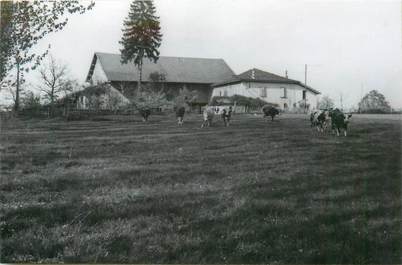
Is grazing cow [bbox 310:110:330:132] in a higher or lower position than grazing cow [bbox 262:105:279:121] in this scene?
lower

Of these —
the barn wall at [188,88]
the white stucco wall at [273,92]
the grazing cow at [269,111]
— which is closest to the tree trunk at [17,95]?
the white stucco wall at [273,92]

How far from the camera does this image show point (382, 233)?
690 centimetres

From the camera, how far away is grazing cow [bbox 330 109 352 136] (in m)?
11.5

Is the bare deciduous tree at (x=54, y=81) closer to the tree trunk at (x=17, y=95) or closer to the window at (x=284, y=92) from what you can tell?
the tree trunk at (x=17, y=95)

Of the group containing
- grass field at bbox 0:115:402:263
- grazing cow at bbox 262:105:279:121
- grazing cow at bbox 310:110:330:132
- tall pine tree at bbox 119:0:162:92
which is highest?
tall pine tree at bbox 119:0:162:92

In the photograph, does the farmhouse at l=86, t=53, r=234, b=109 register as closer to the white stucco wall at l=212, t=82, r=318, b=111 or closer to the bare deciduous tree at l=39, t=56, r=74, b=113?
the bare deciduous tree at l=39, t=56, r=74, b=113

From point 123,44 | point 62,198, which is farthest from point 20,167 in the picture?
point 123,44

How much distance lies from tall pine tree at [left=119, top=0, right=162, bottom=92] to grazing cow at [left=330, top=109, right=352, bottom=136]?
4.79 m

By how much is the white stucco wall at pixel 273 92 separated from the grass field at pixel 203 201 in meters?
3.02

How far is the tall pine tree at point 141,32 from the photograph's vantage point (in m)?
8.64

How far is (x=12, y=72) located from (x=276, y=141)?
5.87 meters

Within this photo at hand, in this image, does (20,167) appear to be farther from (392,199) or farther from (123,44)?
(392,199)

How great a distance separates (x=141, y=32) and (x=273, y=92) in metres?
8.20

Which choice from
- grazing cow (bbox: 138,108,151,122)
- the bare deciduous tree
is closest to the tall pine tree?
the bare deciduous tree
